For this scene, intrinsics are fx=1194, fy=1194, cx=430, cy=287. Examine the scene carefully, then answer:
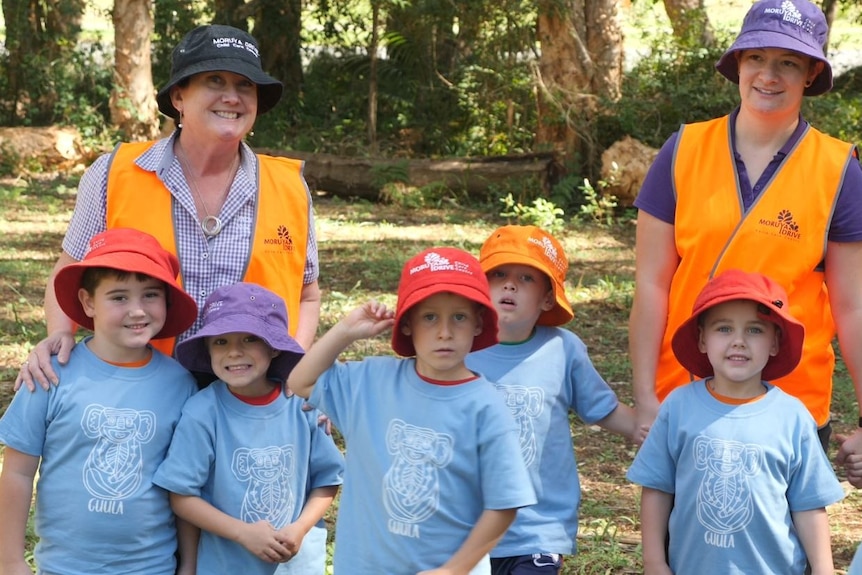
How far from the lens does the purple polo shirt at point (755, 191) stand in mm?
3586

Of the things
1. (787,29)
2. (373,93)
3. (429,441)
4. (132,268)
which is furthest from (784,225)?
(373,93)

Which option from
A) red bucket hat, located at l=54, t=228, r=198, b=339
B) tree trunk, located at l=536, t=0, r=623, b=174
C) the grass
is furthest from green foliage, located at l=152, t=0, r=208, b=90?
red bucket hat, located at l=54, t=228, r=198, b=339

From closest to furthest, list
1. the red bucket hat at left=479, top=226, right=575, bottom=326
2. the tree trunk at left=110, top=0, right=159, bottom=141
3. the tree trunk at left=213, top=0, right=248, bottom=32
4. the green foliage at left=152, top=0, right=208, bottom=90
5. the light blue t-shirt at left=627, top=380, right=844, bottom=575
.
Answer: the light blue t-shirt at left=627, top=380, right=844, bottom=575 → the red bucket hat at left=479, top=226, right=575, bottom=326 → the tree trunk at left=110, top=0, right=159, bottom=141 → the tree trunk at left=213, top=0, right=248, bottom=32 → the green foliage at left=152, top=0, right=208, bottom=90

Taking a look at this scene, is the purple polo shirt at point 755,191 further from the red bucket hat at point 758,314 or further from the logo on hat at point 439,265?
the logo on hat at point 439,265

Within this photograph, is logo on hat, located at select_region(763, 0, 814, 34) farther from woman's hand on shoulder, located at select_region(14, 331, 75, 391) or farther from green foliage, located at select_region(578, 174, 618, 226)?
green foliage, located at select_region(578, 174, 618, 226)

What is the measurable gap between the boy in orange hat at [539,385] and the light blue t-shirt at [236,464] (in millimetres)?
629

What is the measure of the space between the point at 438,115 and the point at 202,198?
584 inches

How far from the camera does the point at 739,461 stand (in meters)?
3.38

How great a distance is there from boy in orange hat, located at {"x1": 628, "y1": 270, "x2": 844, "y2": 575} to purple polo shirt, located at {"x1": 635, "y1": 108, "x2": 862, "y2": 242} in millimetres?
309

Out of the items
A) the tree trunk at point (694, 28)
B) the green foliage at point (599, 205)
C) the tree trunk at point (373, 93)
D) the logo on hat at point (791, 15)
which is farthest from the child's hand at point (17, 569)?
the tree trunk at point (373, 93)

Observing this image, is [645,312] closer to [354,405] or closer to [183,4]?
[354,405]

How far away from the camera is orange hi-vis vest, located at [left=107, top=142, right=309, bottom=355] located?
3.79 meters

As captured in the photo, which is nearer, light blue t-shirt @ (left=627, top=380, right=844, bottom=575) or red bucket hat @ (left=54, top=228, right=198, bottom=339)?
light blue t-shirt @ (left=627, top=380, right=844, bottom=575)

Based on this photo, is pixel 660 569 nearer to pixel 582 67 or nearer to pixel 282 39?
pixel 582 67
